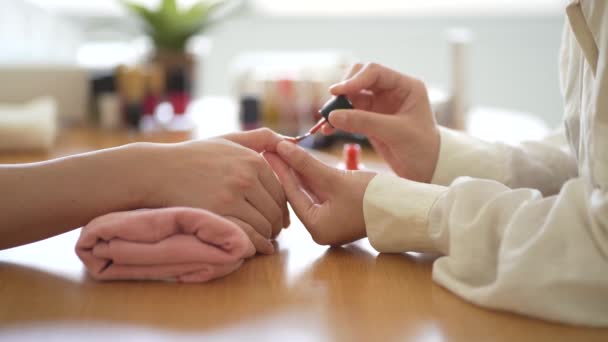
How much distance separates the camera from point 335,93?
82cm

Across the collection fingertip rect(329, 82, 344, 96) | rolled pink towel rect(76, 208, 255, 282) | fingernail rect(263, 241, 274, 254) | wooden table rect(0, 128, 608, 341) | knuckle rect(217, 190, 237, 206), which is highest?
fingertip rect(329, 82, 344, 96)

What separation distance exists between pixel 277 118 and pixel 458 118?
0.45 metres

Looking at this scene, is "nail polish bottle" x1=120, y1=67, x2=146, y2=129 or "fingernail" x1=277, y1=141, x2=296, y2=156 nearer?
"fingernail" x1=277, y1=141, x2=296, y2=156

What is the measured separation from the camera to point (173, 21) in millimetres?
1798

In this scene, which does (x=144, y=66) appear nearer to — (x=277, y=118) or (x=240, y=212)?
(x=277, y=118)

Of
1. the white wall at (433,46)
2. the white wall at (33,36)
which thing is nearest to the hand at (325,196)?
the white wall at (33,36)

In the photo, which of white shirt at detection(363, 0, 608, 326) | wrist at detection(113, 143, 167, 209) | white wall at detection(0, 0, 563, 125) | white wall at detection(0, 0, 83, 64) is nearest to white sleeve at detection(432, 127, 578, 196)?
white shirt at detection(363, 0, 608, 326)

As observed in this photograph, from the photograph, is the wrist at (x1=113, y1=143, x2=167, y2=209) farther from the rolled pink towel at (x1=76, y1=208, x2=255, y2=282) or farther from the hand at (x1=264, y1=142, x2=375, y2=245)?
the hand at (x1=264, y1=142, x2=375, y2=245)

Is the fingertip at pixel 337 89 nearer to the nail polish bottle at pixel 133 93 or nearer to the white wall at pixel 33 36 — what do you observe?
the nail polish bottle at pixel 133 93

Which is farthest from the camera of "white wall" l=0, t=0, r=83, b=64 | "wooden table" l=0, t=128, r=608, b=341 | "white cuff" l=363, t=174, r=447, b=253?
"white wall" l=0, t=0, r=83, b=64

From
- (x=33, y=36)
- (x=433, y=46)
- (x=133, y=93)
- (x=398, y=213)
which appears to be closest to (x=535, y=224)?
(x=398, y=213)

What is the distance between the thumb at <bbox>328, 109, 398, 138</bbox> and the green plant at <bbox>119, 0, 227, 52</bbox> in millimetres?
1125

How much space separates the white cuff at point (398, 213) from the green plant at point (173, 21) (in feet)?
4.10

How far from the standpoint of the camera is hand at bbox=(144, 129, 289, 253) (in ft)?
2.24
